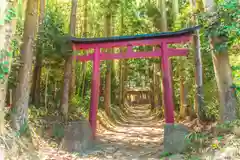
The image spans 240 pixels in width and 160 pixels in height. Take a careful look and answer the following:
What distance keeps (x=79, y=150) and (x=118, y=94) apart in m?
11.3

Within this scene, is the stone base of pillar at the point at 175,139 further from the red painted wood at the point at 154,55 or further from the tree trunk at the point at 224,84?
the tree trunk at the point at 224,84

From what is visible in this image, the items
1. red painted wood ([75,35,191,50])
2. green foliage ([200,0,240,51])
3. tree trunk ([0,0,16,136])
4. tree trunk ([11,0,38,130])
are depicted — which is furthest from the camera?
red painted wood ([75,35,191,50])

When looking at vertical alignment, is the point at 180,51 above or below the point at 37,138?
above

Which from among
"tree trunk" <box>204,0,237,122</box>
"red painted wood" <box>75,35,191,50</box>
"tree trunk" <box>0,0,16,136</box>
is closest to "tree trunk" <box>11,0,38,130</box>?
"tree trunk" <box>0,0,16,136</box>

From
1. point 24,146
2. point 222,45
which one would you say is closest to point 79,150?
point 24,146

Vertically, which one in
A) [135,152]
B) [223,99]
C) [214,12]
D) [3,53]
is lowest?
[135,152]

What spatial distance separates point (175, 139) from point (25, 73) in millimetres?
4404

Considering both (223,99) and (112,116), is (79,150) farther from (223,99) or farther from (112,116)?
(112,116)

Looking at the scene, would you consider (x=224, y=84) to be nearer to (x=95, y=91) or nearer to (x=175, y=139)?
(x=175, y=139)

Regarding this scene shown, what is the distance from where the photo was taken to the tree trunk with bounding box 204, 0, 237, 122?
5672mm

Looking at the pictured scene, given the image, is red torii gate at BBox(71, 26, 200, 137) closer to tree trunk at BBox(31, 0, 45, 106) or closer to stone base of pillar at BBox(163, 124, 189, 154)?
stone base of pillar at BBox(163, 124, 189, 154)

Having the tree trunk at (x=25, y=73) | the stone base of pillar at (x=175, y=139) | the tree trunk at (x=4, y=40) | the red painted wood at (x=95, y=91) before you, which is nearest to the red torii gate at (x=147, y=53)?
the red painted wood at (x=95, y=91)

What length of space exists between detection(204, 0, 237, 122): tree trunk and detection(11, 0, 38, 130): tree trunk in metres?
4.69

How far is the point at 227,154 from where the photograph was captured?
4469 mm
